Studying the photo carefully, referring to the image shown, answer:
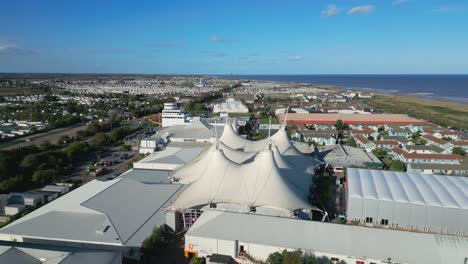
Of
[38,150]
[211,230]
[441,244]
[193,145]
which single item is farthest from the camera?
[193,145]

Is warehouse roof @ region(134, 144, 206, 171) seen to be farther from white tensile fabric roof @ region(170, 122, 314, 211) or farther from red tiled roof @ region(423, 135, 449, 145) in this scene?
red tiled roof @ region(423, 135, 449, 145)

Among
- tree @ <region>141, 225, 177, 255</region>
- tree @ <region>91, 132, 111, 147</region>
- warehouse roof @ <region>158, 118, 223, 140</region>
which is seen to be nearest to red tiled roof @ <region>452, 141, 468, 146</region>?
warehouse roof @ <region>158, 118, 223, 140</region>

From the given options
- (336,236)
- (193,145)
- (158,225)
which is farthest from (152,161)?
(336,236)

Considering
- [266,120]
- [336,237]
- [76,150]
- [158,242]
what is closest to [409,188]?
[336,237]

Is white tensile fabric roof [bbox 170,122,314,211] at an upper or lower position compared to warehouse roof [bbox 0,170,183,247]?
upper

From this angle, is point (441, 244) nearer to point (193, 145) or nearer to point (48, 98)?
point (193, 145)

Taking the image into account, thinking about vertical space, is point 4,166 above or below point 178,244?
above

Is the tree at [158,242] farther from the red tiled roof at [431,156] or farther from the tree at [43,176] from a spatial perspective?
the red tiled roof at [431,156]

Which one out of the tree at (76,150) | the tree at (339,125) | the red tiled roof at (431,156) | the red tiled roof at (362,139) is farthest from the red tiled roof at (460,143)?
the tree at (76,150)
